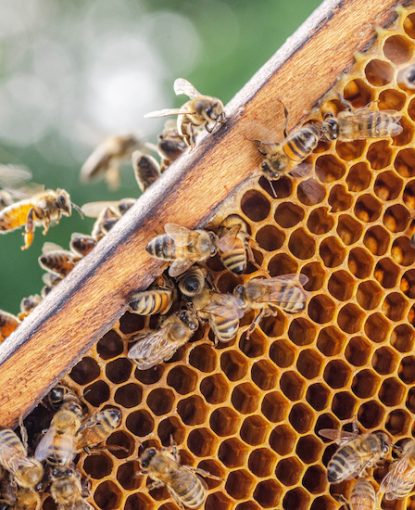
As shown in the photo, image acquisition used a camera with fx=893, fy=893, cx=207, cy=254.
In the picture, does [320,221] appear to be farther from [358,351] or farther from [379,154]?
[358,351]

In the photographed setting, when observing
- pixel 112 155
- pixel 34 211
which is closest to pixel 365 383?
pixel 34 211

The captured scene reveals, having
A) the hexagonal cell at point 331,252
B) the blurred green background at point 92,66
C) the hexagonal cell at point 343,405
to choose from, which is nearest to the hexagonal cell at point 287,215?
the hexagonal cell at point 331,252

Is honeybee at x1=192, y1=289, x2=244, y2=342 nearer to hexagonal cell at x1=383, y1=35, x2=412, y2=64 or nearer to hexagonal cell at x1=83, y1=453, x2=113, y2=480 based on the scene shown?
hexagonal cell at x1=83, y1=453, x2=113, y2=480

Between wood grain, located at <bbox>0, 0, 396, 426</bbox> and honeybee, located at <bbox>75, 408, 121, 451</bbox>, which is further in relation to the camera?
honeybee, located at <bbox>75, 408, 121, 451</bbox>

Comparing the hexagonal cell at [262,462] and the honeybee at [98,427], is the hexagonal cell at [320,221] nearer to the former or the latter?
the hexagonal cell at [262,462]

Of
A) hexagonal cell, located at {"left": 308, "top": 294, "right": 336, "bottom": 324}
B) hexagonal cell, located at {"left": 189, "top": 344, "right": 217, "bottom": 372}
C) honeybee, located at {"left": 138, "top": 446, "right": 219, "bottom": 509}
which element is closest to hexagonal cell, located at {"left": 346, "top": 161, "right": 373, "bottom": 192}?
hexagonal cell, located at {"left": 308, "top": 294, "right": 336, "bottom": 324}

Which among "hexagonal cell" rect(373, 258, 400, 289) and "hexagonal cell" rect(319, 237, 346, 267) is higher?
"hexagonal cell" rect(319, 237, 346, 267)

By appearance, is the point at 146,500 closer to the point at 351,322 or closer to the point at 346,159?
the point at 351,322
